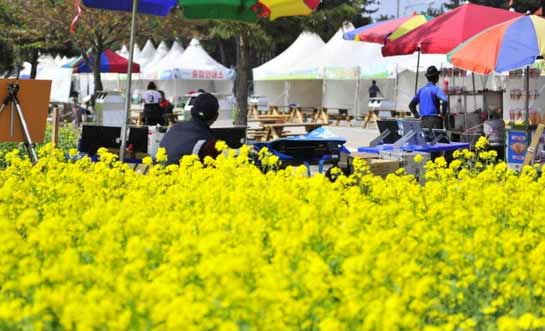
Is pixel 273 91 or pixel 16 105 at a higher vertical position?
pixel 273 91

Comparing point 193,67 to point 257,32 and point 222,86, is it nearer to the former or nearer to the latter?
point 222,86

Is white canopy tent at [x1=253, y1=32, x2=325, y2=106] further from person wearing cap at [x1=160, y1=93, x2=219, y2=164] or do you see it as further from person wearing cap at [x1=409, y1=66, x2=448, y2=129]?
person wearing cap at [x1=160, y1=93, x2=219, y2=164]

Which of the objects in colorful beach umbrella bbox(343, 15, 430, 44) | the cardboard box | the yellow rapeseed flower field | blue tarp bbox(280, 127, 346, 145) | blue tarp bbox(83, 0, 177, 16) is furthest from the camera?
colorful beach umbrella bbox(343, 15, 430, 44)

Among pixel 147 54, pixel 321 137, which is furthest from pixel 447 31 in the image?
pixel 147 54

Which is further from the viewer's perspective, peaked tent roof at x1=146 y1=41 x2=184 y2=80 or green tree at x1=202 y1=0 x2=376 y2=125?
peaked tent roof at x1=146 y1=41 x2=184 y2=80

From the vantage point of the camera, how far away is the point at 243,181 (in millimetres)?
4988

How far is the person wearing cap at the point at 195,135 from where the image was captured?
6.54m

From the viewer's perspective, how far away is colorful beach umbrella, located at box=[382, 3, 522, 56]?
1191 cm

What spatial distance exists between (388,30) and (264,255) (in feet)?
32.8

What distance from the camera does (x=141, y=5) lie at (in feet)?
28.8

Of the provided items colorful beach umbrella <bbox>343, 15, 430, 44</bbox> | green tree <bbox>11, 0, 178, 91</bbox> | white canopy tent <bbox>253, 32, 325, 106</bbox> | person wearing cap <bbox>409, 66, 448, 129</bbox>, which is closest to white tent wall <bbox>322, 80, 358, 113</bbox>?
white canopy tent <bbox>253, 32, 325, 106</bbox>

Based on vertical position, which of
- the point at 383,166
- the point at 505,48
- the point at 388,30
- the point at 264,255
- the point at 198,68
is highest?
the point at 198,68

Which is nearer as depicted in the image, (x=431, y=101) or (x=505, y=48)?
(x=505, y=48)

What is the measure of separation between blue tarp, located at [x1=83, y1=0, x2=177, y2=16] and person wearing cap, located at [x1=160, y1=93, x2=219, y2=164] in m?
2.18
